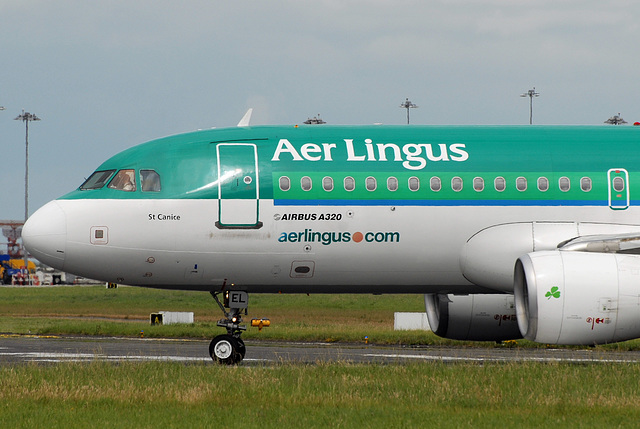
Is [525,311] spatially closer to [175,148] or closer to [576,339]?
[576,339]

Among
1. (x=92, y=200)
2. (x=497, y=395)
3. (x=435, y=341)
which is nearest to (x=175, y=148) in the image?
(x=92, y=200)

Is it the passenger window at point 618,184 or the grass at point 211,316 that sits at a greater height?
the passenger window at point 618,184

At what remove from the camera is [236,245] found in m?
21.1

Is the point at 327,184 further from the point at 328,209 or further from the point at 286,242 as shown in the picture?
the point at 286,242

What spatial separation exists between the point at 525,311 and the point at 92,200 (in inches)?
382

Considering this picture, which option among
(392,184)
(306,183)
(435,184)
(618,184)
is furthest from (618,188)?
(306,183)

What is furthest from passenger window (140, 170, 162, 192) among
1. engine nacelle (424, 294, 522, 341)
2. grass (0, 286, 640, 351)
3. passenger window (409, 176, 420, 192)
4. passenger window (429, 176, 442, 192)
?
grass (0, 286, 640, 351)

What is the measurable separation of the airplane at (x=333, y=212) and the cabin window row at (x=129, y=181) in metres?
0.03

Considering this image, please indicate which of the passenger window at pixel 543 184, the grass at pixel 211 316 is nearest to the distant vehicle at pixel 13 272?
the grass at pixel 211 316

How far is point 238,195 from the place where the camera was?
2105 centimetres

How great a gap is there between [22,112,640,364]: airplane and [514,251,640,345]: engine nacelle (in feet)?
3.27

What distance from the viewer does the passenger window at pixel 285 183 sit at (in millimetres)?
21156

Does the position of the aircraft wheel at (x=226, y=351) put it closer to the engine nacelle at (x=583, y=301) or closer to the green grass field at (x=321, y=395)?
the green grass field at (x=321, y=395)

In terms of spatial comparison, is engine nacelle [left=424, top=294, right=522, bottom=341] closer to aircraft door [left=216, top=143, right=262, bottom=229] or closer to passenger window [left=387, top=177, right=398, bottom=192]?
passenger window [left=387, top=177, right=398, bottom=192]
